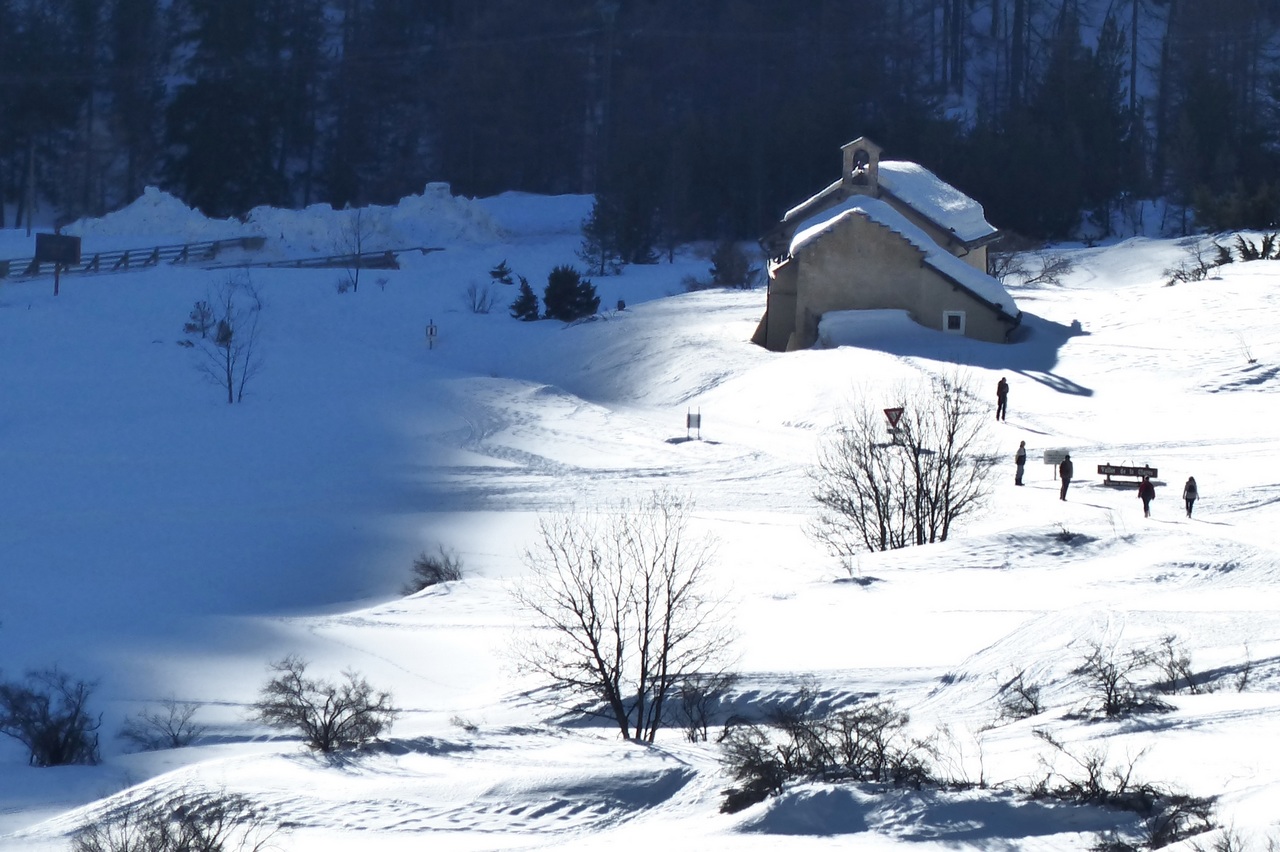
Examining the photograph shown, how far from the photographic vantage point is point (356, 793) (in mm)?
14930

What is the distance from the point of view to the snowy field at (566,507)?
14281 millimetres

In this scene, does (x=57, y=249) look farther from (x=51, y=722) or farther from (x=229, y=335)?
(x=51, y=722)

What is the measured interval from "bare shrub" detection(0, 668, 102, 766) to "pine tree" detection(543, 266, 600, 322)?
1279 inches

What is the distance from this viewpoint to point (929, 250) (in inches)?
1767

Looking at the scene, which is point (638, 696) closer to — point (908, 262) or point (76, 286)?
point (908, 262)

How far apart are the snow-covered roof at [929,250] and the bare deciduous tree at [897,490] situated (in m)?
12.0

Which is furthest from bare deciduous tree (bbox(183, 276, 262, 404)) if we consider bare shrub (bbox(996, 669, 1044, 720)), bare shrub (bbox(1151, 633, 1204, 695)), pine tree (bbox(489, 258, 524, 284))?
bare shrub (bbox(1151, 633, 1204, 695))

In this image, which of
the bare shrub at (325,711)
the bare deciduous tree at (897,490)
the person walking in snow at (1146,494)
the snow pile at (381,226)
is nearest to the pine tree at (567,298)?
the snow pile at (381,226)

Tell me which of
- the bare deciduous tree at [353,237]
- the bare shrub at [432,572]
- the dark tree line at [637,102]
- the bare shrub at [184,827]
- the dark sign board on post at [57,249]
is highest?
the dark tree line at [637,102]

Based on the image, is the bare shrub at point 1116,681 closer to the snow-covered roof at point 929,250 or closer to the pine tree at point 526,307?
the snow-covered roof at point 929,250

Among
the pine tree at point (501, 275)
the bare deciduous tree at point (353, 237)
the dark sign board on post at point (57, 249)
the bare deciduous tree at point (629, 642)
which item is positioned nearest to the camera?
the bare deciduous tree at point (629, 642)

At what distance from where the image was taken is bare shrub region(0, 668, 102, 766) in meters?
19.3

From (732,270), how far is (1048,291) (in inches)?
477

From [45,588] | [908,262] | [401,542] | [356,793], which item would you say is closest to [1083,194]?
[908,262]
